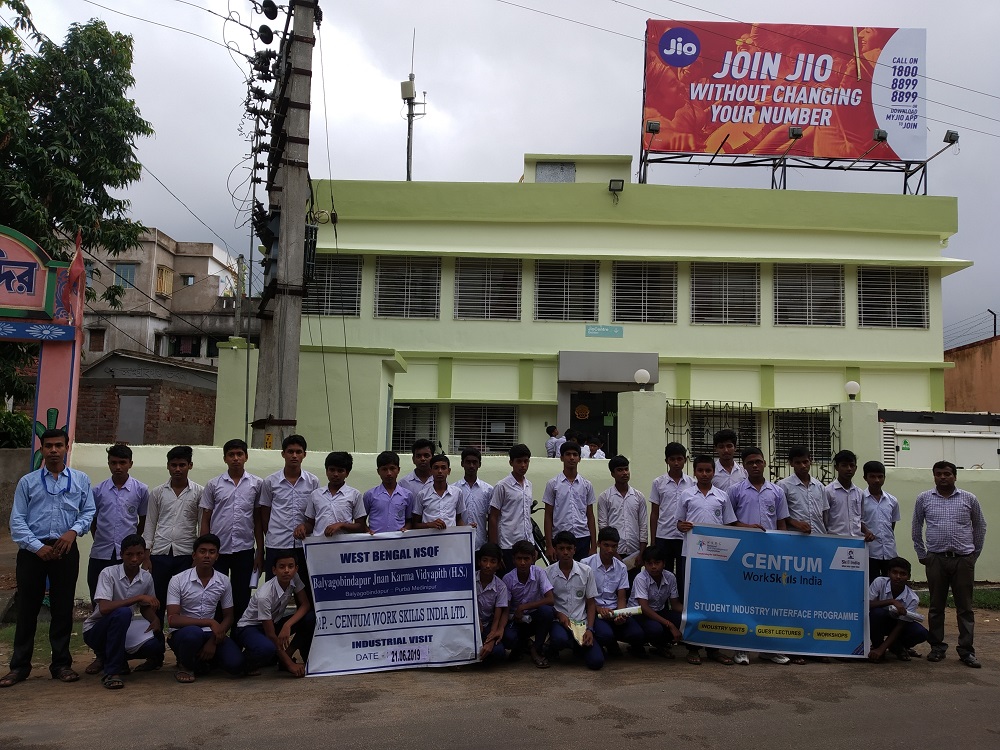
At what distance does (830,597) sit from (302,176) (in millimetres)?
7505

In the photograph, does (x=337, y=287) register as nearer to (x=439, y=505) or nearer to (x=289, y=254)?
(x=289, y=254)

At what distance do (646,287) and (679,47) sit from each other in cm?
562

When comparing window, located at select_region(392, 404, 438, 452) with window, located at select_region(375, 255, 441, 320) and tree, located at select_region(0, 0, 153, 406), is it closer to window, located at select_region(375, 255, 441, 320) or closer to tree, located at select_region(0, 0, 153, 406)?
window, located at select_region(375, 255, 441, 320)

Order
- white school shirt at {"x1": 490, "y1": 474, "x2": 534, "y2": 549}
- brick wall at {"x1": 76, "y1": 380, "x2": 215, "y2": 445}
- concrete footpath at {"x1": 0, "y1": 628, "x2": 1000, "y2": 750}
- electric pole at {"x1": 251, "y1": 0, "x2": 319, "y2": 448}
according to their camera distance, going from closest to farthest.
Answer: concrete footpath at {"x1": 0, "y1": 628, "x2": 1000, "y2": 750}
white school shirt at {"x1": 490, "y1": 474, "x2": 534, "y2": 549}
electric pole at {"x1": 251, "y1": 0, "x2": 319, "y2": 448}
brick wall at {"x1": 76, "y1": 380, "x2": 215, "y2": 445}

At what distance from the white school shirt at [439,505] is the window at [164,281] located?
34.4 m

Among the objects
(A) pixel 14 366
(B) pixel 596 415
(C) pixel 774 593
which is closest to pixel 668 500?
(C) pixel 774 593

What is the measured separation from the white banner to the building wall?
64.7ft

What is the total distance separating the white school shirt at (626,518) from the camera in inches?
303

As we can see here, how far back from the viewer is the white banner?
6465 mm

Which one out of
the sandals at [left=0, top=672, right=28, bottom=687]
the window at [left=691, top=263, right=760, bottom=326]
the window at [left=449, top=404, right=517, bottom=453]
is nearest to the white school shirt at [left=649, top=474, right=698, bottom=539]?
the sandals at [left=0, top=672, right=28, bottom=687]

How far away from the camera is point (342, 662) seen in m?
6.40

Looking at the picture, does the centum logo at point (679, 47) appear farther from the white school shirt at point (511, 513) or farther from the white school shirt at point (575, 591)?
the white school shirt at point (575, 591)

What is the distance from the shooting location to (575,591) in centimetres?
679

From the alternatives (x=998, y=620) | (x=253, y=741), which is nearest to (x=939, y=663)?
(x=998, y=620)
